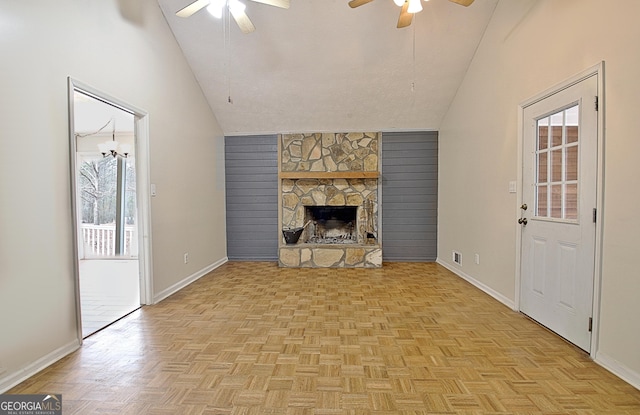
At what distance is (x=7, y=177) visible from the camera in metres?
1.86

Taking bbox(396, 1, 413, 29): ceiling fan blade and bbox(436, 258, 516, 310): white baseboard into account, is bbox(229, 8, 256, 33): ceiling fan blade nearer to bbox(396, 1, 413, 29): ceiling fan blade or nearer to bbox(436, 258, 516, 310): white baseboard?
bbox(396, 1, 413, 29): ceiling fan blade

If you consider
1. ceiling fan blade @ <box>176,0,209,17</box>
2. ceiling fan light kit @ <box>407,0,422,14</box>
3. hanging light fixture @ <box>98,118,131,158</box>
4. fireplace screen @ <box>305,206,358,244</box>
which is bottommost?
fireplace screen @ <box>305,206,358,244</box>

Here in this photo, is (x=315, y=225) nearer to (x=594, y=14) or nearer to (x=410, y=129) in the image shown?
(x=410, y=129)

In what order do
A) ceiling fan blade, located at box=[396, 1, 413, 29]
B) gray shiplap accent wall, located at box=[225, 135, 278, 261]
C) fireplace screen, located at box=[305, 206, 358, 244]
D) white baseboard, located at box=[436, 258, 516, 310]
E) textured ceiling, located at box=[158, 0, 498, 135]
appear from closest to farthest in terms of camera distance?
1. ceiling fan blade, located at box=[396, 1, 413, 29]
2. white baseboard, located at box=[436, 258, 516, 310]
3. textured ceiling, located at box=[158, 0, 498, 135]
4. gray shiplap accent wall, located at box=[225, 135, 278, 261]
5. fireplace screen, located at box=[305, 206, 358, 244]

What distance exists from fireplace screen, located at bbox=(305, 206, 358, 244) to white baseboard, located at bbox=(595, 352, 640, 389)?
11.8 ft

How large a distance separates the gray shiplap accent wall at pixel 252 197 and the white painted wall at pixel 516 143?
9.00 ft

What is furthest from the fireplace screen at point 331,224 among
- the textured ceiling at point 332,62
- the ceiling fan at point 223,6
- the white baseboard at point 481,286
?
the ceiling fan at point 223,6

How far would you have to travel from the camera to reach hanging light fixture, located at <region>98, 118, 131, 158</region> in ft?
15.8

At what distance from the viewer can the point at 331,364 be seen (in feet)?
6.85

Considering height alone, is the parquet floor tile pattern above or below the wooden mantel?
below

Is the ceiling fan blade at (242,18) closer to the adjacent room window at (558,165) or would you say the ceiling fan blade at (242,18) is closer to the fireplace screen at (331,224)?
the adjacent room window at (558,165)

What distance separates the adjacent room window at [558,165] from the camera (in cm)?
239

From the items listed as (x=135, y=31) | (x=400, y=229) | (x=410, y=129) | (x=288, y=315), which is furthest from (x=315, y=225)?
(x=135, y=31)

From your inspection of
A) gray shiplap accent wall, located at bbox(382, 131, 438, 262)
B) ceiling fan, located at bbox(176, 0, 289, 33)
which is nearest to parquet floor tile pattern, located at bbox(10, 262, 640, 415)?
gray shiplap accent wall, located at bbox(382, 131, 438, 262)
